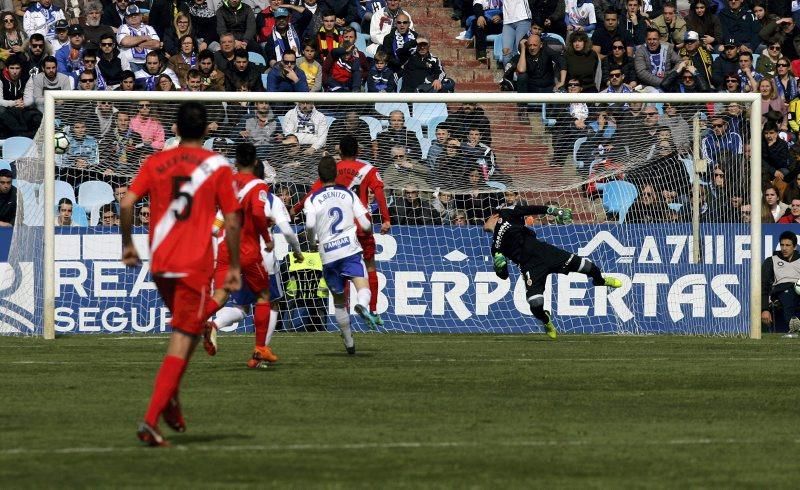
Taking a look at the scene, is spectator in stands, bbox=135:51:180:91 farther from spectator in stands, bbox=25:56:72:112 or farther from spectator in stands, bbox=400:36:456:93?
spectator in stands, bbox=400:36:456:93

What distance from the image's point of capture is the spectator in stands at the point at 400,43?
2641cm

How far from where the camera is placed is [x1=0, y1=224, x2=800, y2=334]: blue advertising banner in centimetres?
2169

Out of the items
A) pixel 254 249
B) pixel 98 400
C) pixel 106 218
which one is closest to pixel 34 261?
pixel 106 218

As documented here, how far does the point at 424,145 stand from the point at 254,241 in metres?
8.08


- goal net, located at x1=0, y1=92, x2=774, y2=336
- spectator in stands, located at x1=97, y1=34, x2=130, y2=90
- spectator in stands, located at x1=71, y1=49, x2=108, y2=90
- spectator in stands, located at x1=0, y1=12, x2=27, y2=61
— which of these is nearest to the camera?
goal net, located at x1=0, y1=92, x2=774, y2=336

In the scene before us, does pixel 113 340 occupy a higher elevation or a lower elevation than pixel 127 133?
lower

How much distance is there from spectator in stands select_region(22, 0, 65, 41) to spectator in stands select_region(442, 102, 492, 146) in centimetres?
741

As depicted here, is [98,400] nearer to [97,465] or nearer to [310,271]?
[97,465]

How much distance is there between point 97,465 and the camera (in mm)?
8453

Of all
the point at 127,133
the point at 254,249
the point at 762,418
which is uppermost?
the point at 127,133

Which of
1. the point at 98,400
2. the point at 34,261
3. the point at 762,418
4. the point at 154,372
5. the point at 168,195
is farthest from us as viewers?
the point at 34,261

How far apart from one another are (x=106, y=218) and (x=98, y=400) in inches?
384

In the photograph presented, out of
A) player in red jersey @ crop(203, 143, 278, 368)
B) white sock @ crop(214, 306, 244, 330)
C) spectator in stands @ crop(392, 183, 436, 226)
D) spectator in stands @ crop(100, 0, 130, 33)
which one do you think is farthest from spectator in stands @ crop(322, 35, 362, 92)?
player in red jersey @ crop(203, 143, 278, 368)

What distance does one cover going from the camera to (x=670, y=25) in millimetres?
28625
